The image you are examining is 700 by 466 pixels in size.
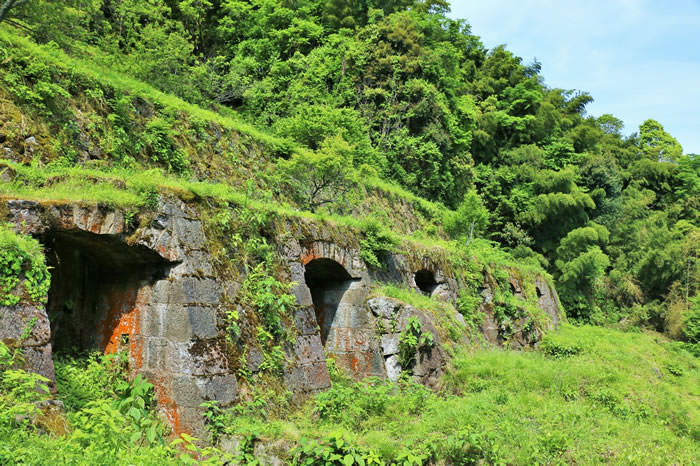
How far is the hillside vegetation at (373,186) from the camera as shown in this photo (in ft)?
19.4

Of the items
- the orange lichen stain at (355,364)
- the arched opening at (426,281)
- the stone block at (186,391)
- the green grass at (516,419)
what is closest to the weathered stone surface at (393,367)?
the orange lichen stain at (355,364)

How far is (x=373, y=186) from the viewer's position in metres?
20.2

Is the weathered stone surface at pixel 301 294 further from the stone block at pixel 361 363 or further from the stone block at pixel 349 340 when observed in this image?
the stone block at pixel 361 363

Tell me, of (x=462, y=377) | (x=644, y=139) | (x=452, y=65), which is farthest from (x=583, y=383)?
(x=644, y=139)

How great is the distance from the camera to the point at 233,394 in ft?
20.8

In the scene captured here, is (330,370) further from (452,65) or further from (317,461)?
(452,65)

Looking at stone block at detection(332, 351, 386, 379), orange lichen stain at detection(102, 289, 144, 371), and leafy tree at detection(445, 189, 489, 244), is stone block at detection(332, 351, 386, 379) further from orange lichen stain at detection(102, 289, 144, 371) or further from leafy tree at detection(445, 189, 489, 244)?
leafy tree at detection(445, 189, 489, 244)

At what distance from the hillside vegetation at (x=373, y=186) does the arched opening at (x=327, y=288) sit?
117 cm

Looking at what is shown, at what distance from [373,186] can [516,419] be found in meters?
13.7

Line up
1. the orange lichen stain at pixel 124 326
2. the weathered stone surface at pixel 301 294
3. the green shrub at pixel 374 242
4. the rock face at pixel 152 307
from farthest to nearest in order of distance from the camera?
the green shrub at pixel 374 242, the weathered stone surface at pixel 301 294, the orange lichen stain at pixel 124 326, the rock face at pixel 152 307

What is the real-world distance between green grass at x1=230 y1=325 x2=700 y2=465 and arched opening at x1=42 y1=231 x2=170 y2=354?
2.15 metres

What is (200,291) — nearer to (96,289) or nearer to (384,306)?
(96,289)

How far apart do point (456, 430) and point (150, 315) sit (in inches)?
169

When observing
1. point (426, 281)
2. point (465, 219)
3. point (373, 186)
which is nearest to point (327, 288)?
point (426, 281)
